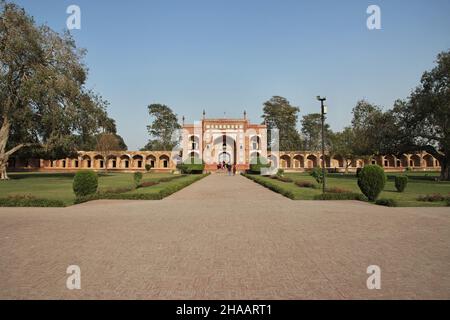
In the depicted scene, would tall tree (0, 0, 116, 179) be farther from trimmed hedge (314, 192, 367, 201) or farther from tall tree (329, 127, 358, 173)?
tall tree (329, 127, 358, 173)

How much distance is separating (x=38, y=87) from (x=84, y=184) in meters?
14.6

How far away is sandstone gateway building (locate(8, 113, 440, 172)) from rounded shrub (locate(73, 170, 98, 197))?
3438 cm

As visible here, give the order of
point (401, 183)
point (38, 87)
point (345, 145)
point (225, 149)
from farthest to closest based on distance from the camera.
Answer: point (225, 149) < point (345, 145) < point (38, 87) < point (401, 183)

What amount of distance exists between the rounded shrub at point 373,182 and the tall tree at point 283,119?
145ft

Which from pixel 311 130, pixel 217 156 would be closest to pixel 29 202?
pixel 217 156

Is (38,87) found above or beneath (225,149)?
above

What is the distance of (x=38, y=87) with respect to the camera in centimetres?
2336

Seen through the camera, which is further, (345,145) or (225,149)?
(225,149)

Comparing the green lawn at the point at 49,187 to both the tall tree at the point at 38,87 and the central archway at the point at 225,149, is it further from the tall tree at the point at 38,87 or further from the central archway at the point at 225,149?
the central archway at the point at 225,149

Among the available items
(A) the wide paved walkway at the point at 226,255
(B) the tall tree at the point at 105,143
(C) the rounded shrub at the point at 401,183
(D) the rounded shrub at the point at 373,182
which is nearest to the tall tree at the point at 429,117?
(C) the rounded shrub at the point at 401,183

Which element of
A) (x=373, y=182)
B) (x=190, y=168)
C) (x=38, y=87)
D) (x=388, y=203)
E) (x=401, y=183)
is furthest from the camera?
(x=190, y=168)

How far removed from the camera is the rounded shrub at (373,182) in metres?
12.1

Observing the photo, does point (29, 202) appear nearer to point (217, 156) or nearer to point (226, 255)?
point (226, 255)
